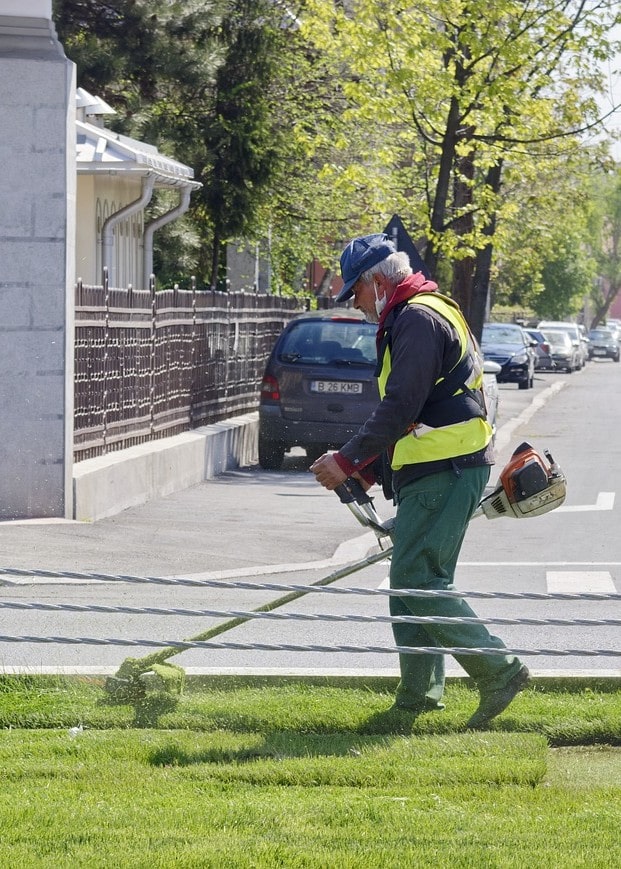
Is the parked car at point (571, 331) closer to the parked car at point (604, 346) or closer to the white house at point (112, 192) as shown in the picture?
the parked car at point (604, 346)

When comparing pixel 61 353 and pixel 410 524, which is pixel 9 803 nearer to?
pixel 410 524

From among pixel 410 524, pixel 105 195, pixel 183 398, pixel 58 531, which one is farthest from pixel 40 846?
pixel 105 195

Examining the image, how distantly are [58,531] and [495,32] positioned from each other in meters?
11.6

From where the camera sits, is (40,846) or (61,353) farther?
(61,353)

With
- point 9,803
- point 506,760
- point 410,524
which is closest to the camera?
point 9,803

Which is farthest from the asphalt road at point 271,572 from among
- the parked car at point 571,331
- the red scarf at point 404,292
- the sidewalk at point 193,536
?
the parked car at point 571,331

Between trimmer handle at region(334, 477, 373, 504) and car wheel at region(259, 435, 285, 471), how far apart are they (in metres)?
10.7

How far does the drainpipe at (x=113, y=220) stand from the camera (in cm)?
Answer: 1972

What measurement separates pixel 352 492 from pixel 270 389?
10.8 metres

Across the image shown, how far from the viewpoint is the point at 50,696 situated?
6309 millimetres

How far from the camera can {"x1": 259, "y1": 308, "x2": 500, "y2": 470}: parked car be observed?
53.8 feet

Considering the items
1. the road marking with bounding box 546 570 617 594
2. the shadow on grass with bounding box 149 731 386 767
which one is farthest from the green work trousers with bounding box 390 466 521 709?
the road marking with bounding box 546 570 617 594

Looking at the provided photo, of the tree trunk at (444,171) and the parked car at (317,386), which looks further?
the tree trunk at (444,171)

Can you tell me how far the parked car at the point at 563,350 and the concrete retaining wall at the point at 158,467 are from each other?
34786 millimetres
